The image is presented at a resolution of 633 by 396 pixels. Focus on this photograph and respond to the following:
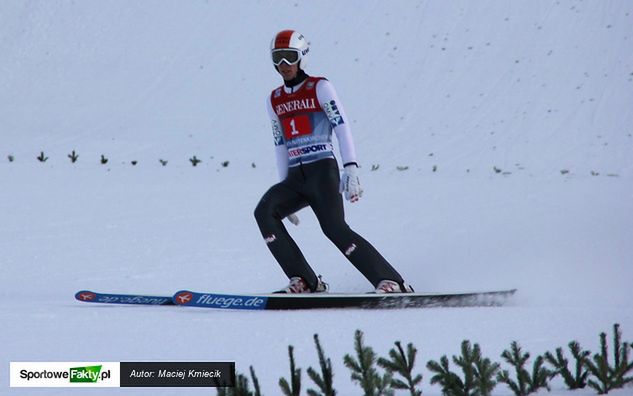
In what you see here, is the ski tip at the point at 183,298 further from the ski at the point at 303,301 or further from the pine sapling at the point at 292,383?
the pine sapling at the point at 292,383

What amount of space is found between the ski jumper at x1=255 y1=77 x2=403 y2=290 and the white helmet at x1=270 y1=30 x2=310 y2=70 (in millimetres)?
172

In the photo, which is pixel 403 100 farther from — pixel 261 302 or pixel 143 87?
pixel 261 302

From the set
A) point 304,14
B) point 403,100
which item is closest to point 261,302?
point 403,100

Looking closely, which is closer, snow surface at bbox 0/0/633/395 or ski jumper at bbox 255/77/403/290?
snow surface at bbox 0/0/633/395

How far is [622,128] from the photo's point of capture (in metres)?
28.6

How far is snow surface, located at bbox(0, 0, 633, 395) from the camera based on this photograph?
6.23m

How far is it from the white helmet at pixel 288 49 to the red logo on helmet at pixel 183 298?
173 centimetres

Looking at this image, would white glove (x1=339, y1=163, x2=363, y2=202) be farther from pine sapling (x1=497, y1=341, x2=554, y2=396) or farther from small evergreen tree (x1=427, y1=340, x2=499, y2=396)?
small evergreen tree (x1=427, y1=340, x2=499, y2=396)

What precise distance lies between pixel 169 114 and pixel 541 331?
85.8 ft

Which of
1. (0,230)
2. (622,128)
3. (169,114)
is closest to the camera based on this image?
(0,230)

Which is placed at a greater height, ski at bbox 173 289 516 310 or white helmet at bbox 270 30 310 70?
white helmet at bbox 270 30 310 70

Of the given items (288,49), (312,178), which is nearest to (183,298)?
(312,178)

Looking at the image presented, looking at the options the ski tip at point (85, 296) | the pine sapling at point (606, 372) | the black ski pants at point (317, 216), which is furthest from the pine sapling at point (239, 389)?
the ski tip at point (85, 296)

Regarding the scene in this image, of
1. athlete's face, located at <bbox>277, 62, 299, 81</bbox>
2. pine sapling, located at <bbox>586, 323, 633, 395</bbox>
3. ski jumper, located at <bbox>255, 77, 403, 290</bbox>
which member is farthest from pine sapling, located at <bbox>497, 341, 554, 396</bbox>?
athlete's face, located at <bbox>277, 62, 299, 81</bbox>
